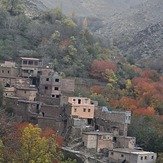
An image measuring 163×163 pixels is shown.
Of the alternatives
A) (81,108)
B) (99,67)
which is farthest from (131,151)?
(99,67)

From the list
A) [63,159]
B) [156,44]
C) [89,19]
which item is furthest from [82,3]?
[63,159]

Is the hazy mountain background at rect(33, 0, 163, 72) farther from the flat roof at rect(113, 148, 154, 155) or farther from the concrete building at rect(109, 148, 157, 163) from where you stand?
the concrete building at rect(109, 148, 157, 163)

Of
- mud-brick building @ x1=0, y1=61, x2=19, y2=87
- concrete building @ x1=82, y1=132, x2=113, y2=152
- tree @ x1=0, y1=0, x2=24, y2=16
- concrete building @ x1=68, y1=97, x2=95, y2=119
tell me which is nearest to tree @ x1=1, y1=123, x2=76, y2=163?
concrete building @ x1=82, y1=132, x2=113, y2=152

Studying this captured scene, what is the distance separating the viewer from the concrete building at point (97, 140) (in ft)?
153

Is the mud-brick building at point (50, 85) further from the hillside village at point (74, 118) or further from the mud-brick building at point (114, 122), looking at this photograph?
the mud-brick building at point (114, 122)

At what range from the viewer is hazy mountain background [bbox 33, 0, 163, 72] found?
98.2 meters

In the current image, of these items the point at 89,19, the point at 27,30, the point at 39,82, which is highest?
the point at 89,19

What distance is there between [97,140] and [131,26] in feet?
260

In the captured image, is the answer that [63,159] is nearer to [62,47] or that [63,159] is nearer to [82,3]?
[62,47]

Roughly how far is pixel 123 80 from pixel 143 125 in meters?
14.5

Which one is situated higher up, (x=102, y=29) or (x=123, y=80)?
(x=102, y=29)

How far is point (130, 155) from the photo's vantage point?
4606cm

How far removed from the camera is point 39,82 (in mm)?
53625

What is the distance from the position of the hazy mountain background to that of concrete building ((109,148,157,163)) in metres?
35.5
